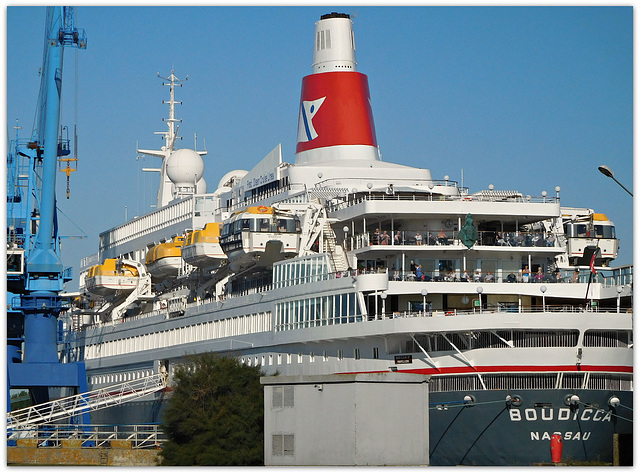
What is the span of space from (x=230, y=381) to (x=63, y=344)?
4674 centimetres

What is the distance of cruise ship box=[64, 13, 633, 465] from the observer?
174ft

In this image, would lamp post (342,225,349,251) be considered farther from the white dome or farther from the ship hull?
the white dome

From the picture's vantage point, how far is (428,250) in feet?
202

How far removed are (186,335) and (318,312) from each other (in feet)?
55.6

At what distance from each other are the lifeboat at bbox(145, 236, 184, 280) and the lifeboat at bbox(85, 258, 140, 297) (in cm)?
311

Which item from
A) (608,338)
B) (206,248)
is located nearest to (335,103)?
(206,248)

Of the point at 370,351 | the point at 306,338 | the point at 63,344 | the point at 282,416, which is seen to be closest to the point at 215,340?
the point at 306,338

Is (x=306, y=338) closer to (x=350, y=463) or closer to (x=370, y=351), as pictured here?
(x=370, y=351)

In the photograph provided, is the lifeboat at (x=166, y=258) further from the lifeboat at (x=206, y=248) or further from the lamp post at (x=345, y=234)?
the lamp post at (x=345, y=234)

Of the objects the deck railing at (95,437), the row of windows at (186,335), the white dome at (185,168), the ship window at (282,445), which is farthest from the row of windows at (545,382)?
the white dome at (185,168)

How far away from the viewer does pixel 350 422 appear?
148 feet

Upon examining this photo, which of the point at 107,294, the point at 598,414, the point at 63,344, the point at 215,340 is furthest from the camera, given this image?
the point at 63,344

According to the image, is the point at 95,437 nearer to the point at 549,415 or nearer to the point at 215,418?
the point at 215,418

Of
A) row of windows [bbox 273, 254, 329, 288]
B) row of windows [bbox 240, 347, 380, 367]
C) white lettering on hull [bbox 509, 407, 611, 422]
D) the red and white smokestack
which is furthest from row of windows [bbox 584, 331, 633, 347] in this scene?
the red and white smokestack
